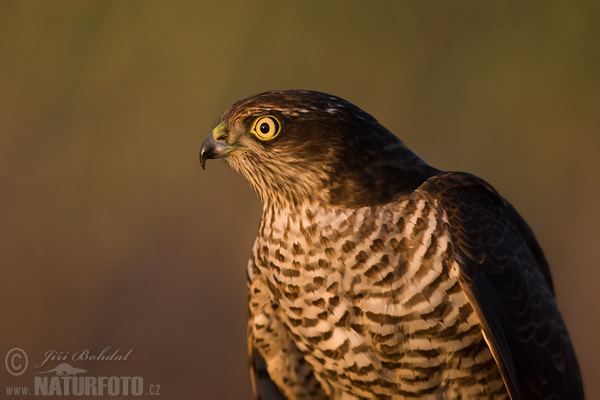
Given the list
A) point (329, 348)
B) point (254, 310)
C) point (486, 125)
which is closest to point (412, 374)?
point (329, 348)

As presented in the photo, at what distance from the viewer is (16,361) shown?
4.35m

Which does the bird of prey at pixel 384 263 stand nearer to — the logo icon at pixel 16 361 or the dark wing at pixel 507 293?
the dark wing at pixel 507 293

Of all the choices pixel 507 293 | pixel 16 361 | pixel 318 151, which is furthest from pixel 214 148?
pixel 16 361

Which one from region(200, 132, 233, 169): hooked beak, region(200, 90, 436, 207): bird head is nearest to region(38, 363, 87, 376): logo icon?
region(200, 132, 233, 169): hooked beak

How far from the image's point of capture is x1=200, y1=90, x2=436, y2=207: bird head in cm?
256

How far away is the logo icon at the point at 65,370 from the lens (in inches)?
158

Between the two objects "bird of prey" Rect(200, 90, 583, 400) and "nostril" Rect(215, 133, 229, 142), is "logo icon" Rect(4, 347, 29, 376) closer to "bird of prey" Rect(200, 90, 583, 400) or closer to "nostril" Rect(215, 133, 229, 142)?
"bird of prey" Rect(200, 90, 583, 400)

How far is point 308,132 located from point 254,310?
0.90 meters

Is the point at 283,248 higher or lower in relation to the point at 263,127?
lower

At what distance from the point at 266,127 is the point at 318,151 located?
0.76 ft

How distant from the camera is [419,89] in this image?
203 inches

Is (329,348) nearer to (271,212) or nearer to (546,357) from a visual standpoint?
(271,212)

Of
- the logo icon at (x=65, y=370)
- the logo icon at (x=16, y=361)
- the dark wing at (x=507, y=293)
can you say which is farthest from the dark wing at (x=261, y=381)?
the logo icon at (x=16, y=361)

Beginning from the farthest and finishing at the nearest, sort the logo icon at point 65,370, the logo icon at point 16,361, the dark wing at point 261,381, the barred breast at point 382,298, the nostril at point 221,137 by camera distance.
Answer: the logo icon at point 16,361, the logo icon at point 65,370, the dark wing at point 261,381, the nostril at point 221,137, the barred breast at point 382,298
